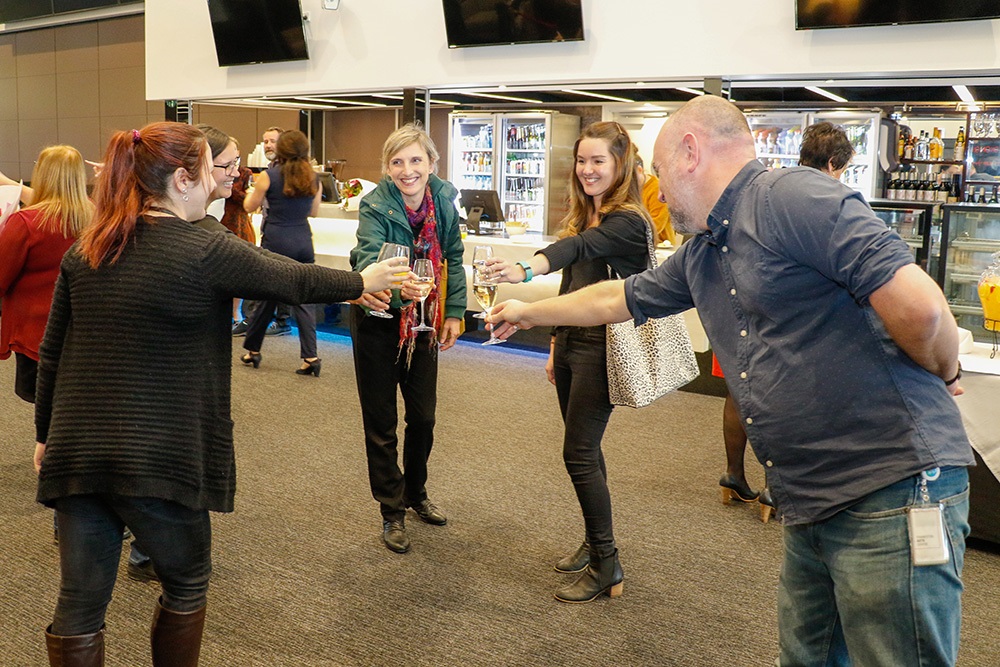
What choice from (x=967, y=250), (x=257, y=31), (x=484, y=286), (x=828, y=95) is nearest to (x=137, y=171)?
(x=484, y=286)

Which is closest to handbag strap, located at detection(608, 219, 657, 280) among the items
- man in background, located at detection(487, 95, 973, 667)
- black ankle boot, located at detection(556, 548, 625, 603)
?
black ankle boot, located at detection(556, 548, 625, 603)

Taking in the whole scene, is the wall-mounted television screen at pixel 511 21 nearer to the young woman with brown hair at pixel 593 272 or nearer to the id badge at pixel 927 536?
the young woman with brown hair at pixel 593 272

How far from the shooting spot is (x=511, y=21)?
630 cm

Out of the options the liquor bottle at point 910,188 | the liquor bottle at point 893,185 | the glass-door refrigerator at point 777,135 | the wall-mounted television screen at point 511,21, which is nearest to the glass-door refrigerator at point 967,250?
the liquor bottle at point 910,188

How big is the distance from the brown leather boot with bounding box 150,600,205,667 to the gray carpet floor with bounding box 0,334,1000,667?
603 mm

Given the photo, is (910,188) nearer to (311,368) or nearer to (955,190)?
(955,190)

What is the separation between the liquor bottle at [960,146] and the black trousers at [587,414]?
598cm

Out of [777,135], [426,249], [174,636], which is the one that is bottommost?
[174,636]

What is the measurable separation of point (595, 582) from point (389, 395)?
1007 mm

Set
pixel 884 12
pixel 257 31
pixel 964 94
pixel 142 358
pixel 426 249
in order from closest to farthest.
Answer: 1. pixel 142 358
2. pixel 426 249
3. pixel 884 12
4. pixel 964 94
5. pixel 257 31

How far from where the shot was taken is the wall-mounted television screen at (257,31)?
7.38m

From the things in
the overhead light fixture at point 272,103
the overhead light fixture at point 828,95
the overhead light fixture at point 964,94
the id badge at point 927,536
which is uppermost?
the overhead light fixture at point 272,103

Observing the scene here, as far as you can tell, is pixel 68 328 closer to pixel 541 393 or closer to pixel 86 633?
pixel 86 633

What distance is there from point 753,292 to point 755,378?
0.16 metres
